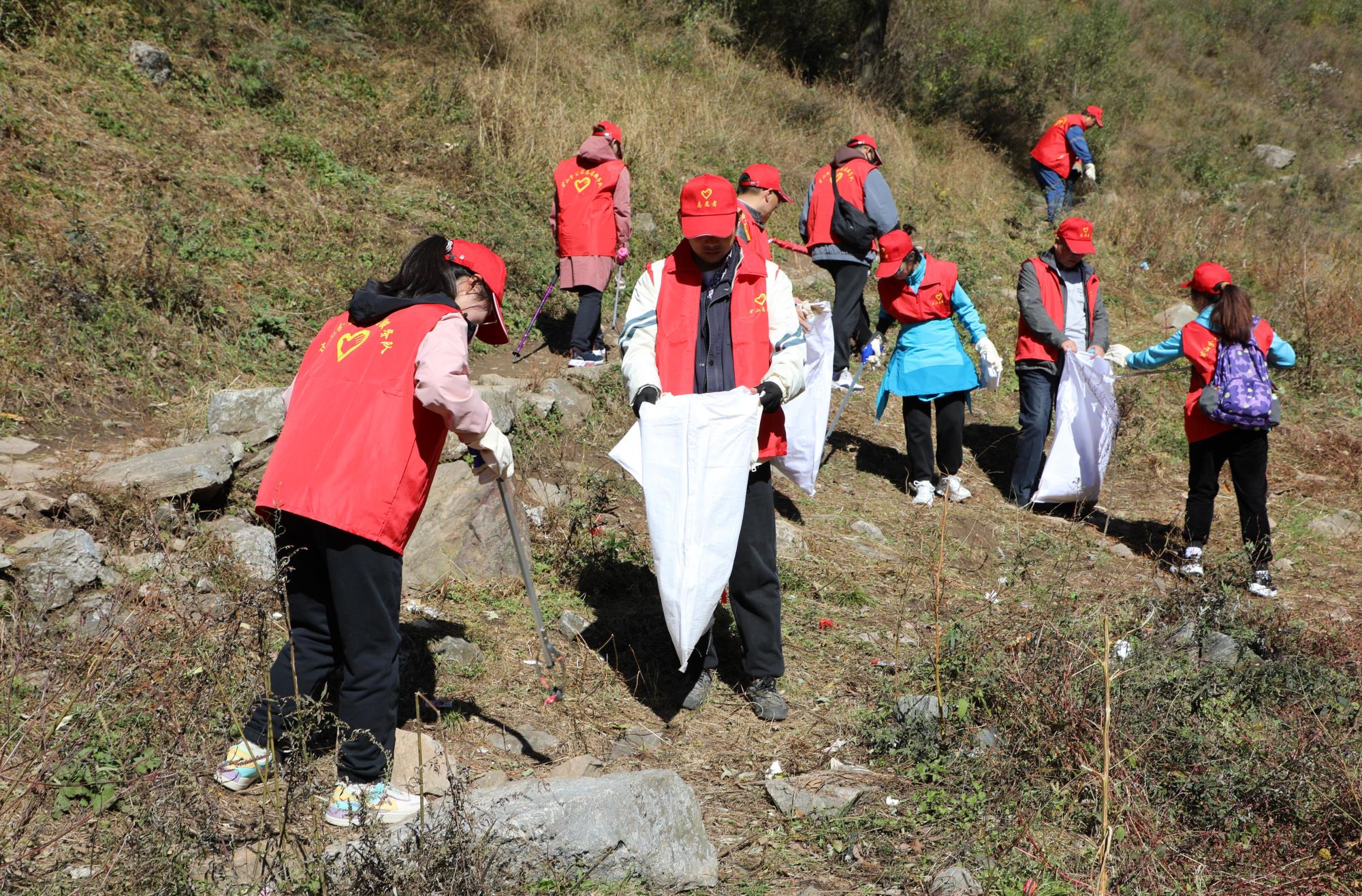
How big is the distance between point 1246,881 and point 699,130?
10647mm

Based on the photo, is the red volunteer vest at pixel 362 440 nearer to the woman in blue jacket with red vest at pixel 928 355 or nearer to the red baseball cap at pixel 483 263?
the red baseball cap at pixel 483 263

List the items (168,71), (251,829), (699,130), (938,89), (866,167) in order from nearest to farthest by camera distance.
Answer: (251,829) → (866,167) → (168,71) → (699,130) → (938,89)

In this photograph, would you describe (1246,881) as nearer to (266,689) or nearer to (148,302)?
(266,689)

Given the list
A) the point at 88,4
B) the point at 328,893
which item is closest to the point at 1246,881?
the point at 328,893

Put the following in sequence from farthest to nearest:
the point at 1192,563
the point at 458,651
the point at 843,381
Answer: the point at 843,381, the point at 1192,563, the point at 458,651

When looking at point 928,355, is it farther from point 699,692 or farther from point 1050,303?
point 699,692

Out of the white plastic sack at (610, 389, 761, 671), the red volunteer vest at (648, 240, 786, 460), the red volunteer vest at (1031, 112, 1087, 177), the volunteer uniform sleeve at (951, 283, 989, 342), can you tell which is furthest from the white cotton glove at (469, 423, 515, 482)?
the red volunteer vest at (1031, 112, 1087, 177)

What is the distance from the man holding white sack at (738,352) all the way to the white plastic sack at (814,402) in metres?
1.28

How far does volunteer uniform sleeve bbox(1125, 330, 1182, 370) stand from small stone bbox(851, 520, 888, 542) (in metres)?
1.82

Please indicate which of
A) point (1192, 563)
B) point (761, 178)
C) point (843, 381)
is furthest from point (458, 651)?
point (843, 381)

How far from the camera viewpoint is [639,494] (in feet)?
19.7

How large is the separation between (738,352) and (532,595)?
1.17m

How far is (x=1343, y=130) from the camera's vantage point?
62.2 feet

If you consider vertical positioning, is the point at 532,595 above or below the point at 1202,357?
above
